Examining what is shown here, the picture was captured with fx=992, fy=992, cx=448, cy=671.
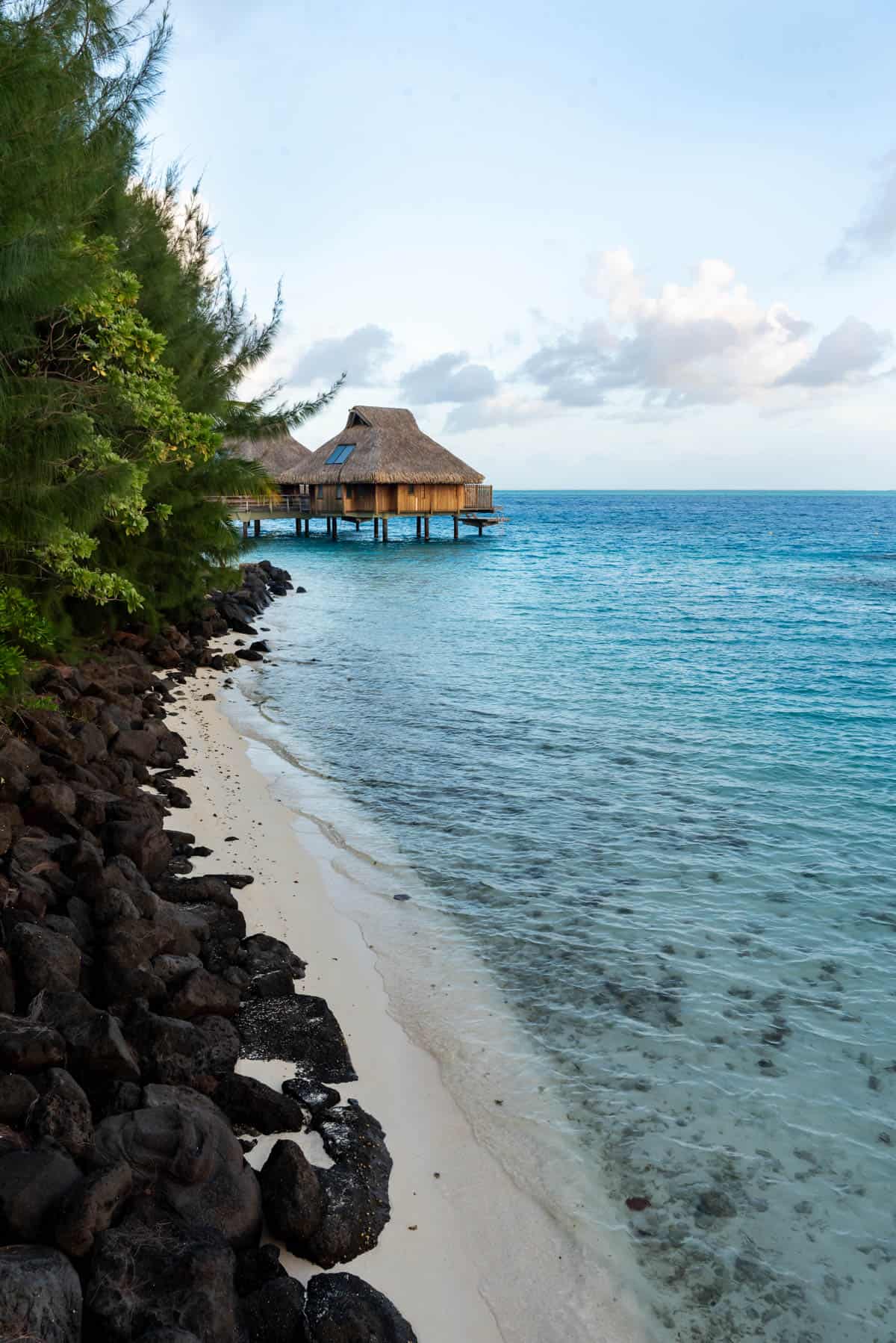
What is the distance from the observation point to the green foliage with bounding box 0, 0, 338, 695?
236 inches

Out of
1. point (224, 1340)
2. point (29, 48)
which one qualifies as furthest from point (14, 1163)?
point (29, 48)

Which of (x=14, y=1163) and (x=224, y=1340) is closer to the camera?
(x=224, y=1340)

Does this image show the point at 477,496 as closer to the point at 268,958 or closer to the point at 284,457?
the point at 284,457

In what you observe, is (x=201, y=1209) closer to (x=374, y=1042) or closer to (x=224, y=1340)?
(x=224, y=1340)

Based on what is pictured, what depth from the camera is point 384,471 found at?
152 ft

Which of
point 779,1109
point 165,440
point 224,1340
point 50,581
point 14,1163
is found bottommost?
point 779,1109

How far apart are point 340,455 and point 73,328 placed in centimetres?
4025

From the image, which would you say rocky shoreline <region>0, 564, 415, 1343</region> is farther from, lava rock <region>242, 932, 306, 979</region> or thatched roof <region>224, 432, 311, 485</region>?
thatched roof <region>224, 432, 311, 485</region>

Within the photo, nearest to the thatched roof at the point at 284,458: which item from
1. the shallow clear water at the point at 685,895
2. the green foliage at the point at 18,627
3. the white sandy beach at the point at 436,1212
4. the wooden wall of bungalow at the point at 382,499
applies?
the wooden wall of bungalow at the point at 382,499

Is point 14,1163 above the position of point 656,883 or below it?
above

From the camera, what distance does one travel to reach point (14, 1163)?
322 cm

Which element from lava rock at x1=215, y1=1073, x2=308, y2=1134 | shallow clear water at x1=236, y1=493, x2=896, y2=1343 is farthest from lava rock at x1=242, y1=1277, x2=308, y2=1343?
shallow clear water at x1=236, y1=493, x2=896, y2=1343

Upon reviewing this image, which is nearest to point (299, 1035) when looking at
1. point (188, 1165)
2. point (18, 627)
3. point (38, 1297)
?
point (188, 1165)

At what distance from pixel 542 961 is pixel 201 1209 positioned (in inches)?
129
